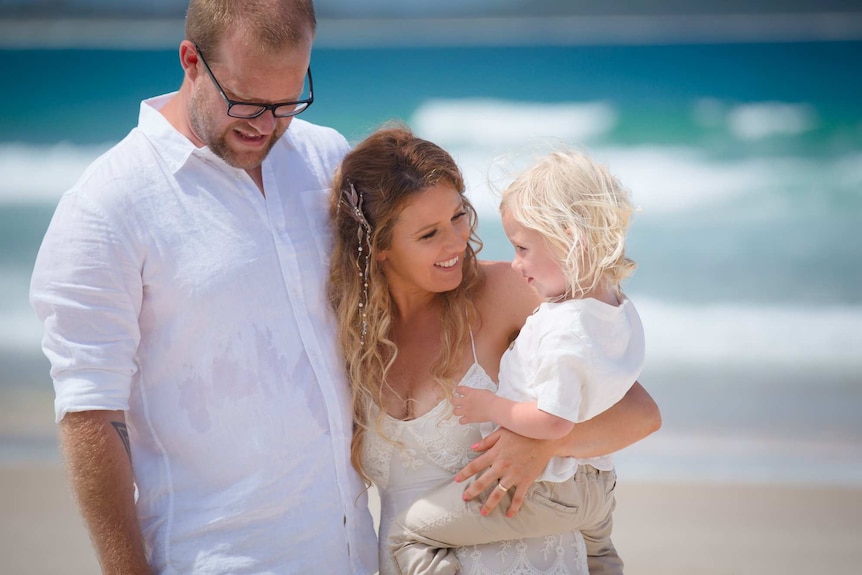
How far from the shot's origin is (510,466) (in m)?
1.97

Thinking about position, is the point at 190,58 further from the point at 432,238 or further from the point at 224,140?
the point at 432,238

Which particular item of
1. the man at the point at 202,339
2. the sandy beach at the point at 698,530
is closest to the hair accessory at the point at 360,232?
the man at the point at 202,339

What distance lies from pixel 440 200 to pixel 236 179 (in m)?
0.48

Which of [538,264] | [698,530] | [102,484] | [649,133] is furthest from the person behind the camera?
[649,133]

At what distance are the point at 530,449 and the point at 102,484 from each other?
32.9 inches

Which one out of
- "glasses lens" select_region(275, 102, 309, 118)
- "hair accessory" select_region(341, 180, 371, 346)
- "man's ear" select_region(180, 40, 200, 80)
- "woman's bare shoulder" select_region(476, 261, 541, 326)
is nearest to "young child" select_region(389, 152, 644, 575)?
"woman's bare shoulder" select_region(476, 261, 541, 326)

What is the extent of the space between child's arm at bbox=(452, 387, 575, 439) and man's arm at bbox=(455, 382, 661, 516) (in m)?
0.04

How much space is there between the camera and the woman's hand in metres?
1.97

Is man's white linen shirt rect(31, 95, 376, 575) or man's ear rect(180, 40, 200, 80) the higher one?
man's ear rect(180, 40, 200, 80)

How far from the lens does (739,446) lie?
Result: 180 inches

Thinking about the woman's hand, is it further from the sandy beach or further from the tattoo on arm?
the sandy beach

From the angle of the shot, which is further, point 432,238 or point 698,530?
point 698,530

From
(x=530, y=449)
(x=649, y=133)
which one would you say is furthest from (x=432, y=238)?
(x=649, y=133)

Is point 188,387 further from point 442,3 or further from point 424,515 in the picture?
point 442,3
